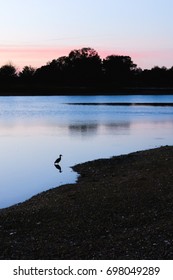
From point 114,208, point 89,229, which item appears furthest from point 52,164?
point 89,229

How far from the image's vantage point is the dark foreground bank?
10.4m

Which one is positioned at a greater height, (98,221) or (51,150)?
(98,221)

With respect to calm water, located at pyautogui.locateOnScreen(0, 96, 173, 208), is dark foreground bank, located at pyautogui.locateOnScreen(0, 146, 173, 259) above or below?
above

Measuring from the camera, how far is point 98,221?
41.5 feet

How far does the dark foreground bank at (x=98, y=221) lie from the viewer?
1044 centimetres

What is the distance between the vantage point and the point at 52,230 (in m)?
12.2

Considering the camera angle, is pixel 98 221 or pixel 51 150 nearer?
pixel 98 221

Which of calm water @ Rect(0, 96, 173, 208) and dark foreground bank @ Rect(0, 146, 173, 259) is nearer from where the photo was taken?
dark foreground bank @ Rect(0, 146, 173, 259)

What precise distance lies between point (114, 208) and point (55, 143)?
78.9 ft

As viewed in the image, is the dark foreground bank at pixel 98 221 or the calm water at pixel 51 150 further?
the calm water at pixel 51 150

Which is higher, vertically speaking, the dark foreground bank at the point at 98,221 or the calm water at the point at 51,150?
the dark foreground bank at the point at 98,221

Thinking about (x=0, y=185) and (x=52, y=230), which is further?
(x=0, y=185)
